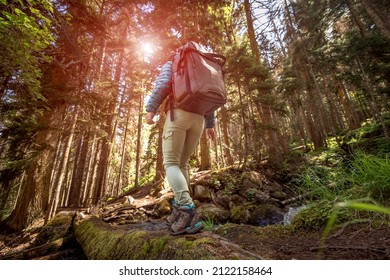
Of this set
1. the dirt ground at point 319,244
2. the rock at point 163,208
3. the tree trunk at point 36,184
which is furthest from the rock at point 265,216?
the tree trunk at point 36,184

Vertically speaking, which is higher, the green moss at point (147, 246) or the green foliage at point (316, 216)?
the green foliage at point (316, 216)

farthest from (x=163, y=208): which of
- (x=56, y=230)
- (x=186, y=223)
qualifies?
(x=186, y=223)

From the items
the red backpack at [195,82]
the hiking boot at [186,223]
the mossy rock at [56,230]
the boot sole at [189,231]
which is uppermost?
the red backpack at [195,82]

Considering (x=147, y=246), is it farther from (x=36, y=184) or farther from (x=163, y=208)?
(x=36, y=184)

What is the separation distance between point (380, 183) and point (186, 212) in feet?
6.73

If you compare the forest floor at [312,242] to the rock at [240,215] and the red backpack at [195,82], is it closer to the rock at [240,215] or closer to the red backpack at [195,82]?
the red backpack at [195,82]

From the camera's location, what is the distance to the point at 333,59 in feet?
43.1

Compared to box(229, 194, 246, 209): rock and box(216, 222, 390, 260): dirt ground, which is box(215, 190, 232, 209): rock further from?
box(216, 222, 390, 260): dirt ground

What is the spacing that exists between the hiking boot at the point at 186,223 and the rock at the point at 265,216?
136 inches

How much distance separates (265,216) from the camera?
17.3 ft

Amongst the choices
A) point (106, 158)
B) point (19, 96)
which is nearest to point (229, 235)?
point (19, 96)

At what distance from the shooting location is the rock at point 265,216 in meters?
5.11

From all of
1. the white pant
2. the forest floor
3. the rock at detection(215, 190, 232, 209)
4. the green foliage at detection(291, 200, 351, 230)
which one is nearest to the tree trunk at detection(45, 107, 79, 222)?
the rock at detection(215, 190, 232, 209)

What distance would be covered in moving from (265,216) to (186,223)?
3.79 m
